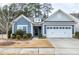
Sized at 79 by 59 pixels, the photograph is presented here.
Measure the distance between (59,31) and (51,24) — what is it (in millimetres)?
484

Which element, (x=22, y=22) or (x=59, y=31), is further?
(x=59, y=31)

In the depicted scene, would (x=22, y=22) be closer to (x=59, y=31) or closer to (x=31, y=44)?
(x=31, y=44)

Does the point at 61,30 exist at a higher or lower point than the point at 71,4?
lower

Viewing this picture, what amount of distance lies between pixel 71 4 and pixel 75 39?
4.94ft

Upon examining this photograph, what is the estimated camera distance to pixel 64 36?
10.6 meters

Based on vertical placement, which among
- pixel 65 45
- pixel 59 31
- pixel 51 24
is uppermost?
pixel 51 24

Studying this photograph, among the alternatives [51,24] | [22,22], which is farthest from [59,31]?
[22,22]

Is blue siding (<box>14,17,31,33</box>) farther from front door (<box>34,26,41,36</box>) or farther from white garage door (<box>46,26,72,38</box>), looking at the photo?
white garage door (<box>46,26,72,38</box>)

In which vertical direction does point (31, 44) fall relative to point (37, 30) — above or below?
below

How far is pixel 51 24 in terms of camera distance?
10727 mm

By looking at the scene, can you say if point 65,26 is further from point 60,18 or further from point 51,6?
point 51,6
